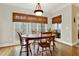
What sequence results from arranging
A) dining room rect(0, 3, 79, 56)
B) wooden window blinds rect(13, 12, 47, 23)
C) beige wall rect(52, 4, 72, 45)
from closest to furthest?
1. dining room rect(0, 3, 79, 56)
2. beige wall rect(52, 4, 72, 45)
3. wooden window blinds rect(13, 12, 47, 23)

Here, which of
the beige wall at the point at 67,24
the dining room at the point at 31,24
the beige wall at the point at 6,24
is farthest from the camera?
the beige wall at the point at 67,24

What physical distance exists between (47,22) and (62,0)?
5.81m

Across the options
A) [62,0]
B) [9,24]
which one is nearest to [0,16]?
[9,24]

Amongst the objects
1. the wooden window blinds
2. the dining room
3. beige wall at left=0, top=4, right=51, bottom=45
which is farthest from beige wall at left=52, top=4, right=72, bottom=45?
beige wall at left=0, top=4, right=51, bottom=45

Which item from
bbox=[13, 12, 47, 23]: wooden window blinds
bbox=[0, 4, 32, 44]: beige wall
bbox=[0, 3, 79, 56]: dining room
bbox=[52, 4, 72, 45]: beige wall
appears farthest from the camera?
bbox=[13, 12, 47, 23]: wooden window blinds

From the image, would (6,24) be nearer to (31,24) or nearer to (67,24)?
(31,24)

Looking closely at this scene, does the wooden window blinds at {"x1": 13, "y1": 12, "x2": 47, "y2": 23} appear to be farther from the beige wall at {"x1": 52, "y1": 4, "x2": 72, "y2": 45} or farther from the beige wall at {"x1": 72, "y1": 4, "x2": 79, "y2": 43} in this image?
the beige wall at {"x1": 72, "y1": 4, "x2": 79, "y2": 43}

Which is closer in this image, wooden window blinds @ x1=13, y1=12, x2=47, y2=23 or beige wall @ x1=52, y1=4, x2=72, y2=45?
beige wall @ x1=52, y1=4, x2=72, y2=45

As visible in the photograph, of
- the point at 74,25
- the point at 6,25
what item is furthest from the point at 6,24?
the point at 74,25

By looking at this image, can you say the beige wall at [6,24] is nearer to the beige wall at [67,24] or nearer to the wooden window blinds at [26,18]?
the wooden window blinds at [26,18]

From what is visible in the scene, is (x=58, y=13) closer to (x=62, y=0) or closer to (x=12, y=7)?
(x=12, y=7)

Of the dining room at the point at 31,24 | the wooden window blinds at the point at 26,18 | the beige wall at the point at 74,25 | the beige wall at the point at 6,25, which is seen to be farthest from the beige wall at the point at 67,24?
the beige wall at the point at 6,25

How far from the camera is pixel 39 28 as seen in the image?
6.70 m

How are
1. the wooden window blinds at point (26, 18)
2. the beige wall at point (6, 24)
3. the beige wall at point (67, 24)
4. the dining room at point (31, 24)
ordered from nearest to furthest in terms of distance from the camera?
the dining room at point (31, 24) → the beige wall at point (6, 24) → the beige wall at point (67, 24) → the wooden window blinds at point (26, 18)
